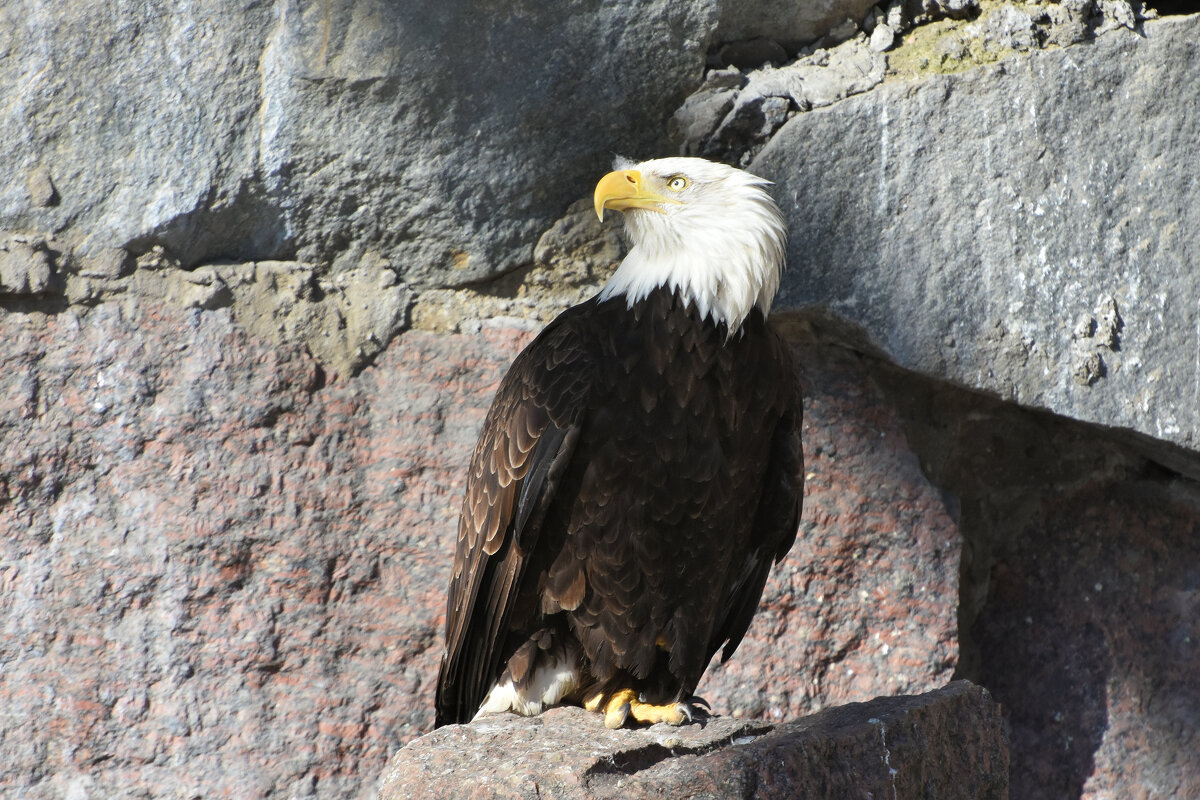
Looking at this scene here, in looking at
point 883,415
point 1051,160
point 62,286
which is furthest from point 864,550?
point 62,286

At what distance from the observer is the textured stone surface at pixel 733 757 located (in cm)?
191

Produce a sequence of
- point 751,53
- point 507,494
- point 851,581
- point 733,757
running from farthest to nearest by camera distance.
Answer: point 751,53, point 851,581, point 507,494, point 733,757

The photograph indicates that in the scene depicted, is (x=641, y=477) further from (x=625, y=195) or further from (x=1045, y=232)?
(x=1045, y=232)

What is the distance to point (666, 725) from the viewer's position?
93.8 inches

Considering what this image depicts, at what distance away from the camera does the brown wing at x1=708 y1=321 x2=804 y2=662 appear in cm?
262

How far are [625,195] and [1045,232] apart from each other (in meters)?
1.02

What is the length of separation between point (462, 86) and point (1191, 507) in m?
2.14

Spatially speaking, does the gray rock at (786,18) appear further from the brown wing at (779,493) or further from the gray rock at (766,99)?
the brown wing at (779,493)

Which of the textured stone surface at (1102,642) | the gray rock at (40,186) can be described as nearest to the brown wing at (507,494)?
the gray rock at (40,186)

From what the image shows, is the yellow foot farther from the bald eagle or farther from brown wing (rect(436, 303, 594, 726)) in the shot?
brown wing (rect(436, 303, 594, 726))

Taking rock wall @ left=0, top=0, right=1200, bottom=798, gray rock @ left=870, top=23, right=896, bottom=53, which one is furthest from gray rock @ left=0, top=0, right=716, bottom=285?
gray rock @ left=870, top=23, right=896, bottom=53

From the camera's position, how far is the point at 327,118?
2.78m

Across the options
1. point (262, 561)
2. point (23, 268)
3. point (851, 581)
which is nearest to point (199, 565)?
point (262, 561)

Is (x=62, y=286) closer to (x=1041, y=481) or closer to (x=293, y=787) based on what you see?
(x=293, y=787)
